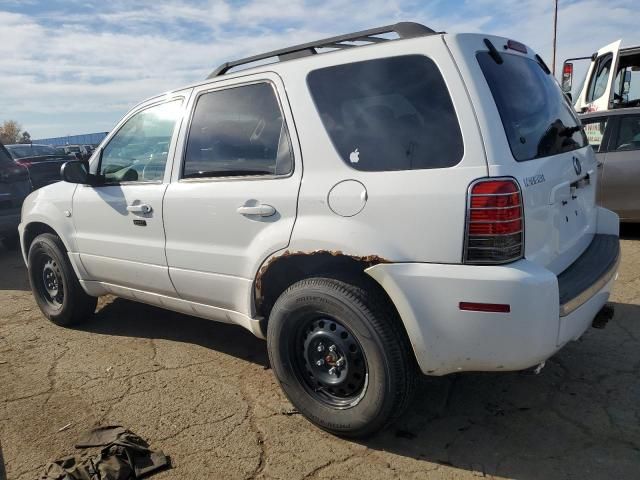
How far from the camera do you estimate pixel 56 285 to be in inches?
183

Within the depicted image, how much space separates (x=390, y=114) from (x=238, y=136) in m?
1.02

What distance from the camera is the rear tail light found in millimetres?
2262

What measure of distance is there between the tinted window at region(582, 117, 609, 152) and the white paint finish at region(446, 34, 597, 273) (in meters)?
4.13

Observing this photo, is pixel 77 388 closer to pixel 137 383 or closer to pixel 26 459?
pixel 137 383

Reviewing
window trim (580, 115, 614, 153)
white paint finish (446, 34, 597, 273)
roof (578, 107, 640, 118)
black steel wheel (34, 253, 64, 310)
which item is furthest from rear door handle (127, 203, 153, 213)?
window trim (580, 115, 614, 153)

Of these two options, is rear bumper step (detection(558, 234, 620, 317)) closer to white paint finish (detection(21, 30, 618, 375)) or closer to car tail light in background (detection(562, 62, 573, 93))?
white paint finish (detection(21, 30, 618, 375))

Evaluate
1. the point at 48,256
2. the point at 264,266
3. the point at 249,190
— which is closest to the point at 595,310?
the point at 264,266

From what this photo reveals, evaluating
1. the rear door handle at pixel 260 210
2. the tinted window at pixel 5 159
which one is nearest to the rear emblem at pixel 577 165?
the rear door handle at pixel 260 210

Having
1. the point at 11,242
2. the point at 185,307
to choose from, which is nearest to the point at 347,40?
the point at 185,307

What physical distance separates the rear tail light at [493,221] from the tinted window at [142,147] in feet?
6.93

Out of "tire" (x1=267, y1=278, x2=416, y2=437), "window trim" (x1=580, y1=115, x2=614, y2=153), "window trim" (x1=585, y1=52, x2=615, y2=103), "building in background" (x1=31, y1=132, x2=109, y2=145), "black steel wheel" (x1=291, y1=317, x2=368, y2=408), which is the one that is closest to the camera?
"tire" (x1=267, y1=278, x2=416, y2=437)

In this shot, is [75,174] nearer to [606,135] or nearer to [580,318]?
[580,318]

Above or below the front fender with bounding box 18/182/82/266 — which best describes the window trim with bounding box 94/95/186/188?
above

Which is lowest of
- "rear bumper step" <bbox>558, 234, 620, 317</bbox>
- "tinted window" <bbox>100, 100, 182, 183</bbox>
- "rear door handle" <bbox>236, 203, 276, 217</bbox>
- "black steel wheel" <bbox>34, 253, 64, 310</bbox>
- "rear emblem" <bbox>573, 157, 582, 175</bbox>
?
"black steel wheel" <bbox>34, 253, 64, 310</bbox>
